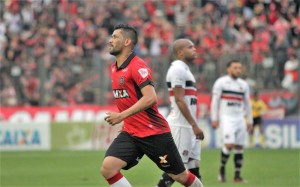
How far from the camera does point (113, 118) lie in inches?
383

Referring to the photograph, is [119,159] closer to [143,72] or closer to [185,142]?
[143,72]

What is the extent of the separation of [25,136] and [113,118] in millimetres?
19478

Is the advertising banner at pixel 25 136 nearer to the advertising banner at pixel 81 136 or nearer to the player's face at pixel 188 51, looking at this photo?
the advertising banner at pixel 81 136

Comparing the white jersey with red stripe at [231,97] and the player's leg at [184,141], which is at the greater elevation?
the white jersey with red stripe at [231,97]

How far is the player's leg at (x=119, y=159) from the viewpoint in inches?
401

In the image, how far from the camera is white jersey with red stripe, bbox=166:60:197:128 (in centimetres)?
1259

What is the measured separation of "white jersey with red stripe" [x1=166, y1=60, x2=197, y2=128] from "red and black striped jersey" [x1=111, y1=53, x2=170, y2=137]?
214 cm

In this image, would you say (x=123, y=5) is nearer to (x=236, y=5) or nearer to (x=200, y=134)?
(x=236, y=5)

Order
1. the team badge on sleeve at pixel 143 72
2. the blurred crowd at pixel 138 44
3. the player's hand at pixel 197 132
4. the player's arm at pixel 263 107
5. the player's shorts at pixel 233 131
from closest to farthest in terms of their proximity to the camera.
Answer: the team badge on sleeve at pixel 143 72
the player's hand at pixel 197 132
the player's shorts at pixel 233 131
the blurred crowd at pixel 138 44
the player's arm at pixel 263 107

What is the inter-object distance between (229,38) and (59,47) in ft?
20.2

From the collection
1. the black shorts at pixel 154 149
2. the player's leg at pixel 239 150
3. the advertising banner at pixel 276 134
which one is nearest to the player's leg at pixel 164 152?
the black shorts at pixel 154 149

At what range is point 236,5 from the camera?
3228cm

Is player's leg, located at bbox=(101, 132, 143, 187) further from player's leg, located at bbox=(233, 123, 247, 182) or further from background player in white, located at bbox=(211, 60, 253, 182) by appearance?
background player in white, located at bbox=(211, 60, 253, 182)

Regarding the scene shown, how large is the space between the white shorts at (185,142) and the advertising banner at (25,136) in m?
16.5
